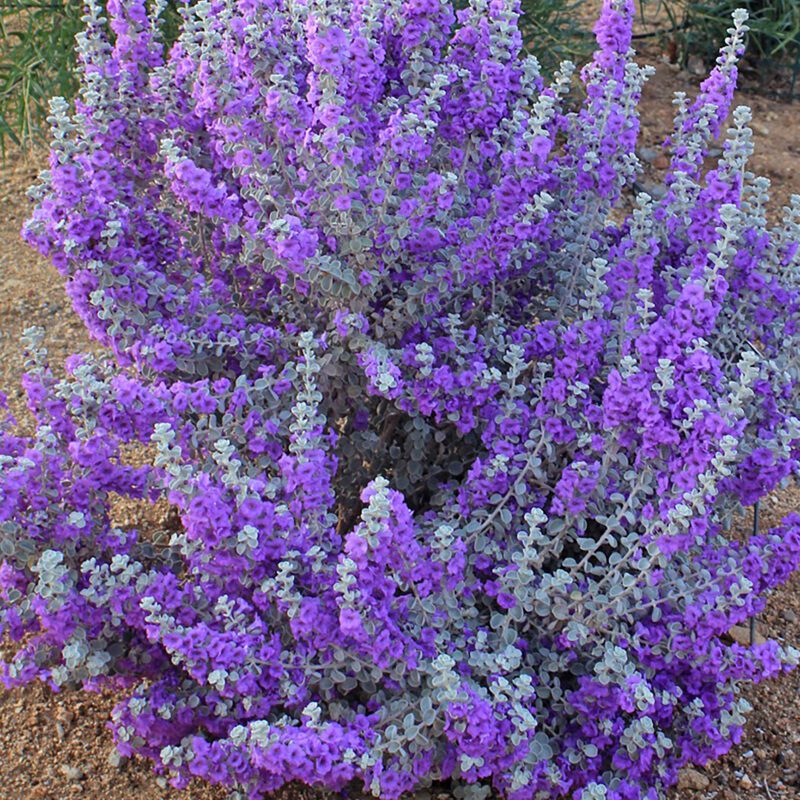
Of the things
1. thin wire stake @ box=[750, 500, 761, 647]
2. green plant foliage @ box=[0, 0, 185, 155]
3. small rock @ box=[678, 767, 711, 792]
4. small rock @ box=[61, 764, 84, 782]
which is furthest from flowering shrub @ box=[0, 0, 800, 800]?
green plant foliage @ box=[0, 0, 185, 155]

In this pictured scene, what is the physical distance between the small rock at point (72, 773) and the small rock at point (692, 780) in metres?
1.30

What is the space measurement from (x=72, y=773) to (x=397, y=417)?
41.1 inches

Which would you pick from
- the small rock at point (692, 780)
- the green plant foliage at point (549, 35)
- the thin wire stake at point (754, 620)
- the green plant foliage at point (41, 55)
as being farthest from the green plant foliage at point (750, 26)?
the small rock at point (692, 780)

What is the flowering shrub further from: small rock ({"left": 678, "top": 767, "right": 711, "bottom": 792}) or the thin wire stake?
the thin wire stake

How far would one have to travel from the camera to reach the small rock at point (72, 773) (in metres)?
2.62

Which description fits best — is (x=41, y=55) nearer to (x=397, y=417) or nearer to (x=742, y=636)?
(x=397, y=417)

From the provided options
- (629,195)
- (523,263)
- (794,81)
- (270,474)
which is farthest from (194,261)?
(794,81)

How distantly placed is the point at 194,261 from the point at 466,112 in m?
0.72

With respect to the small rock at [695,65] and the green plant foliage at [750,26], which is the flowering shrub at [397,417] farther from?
the small rock at [695,65]

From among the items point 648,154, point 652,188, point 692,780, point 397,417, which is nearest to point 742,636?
point 692,780

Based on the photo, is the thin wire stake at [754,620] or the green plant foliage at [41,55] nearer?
the thin wire stake at [754,620]

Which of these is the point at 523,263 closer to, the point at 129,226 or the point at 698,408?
the point at 698,408

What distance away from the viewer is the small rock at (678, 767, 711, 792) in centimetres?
262

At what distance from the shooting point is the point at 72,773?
8.63 feet
